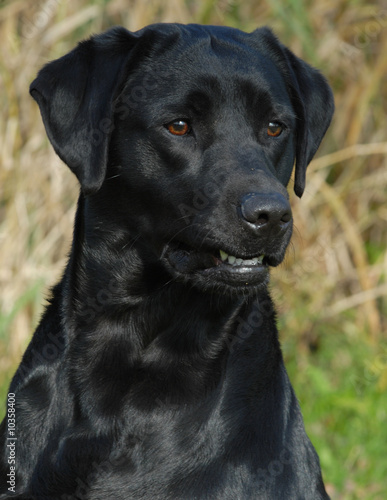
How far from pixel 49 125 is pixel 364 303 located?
334 cm

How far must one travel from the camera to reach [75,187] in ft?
16.3

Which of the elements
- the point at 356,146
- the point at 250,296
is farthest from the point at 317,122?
the point at 356,146

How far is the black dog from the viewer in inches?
94.2

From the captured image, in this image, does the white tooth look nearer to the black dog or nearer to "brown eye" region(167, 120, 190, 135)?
the black dog

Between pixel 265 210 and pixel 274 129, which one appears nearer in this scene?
pixel 265 210

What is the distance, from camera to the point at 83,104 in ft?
8.53

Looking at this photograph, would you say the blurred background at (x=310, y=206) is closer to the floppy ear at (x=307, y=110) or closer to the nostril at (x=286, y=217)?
the floppy ear at (x=307, y=110)

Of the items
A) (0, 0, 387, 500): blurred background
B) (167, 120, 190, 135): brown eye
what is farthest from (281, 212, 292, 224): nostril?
(0, 0, 387, 500): blurred background

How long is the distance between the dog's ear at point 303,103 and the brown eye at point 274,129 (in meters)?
0.22

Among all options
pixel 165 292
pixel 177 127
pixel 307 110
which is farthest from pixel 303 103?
pixel 165 292

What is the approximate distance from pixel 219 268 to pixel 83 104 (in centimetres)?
72

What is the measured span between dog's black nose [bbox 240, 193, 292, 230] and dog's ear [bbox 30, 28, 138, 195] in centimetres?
53

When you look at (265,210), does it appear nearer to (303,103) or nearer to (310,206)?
(303,103)

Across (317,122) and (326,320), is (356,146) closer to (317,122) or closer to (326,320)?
(326,320)
